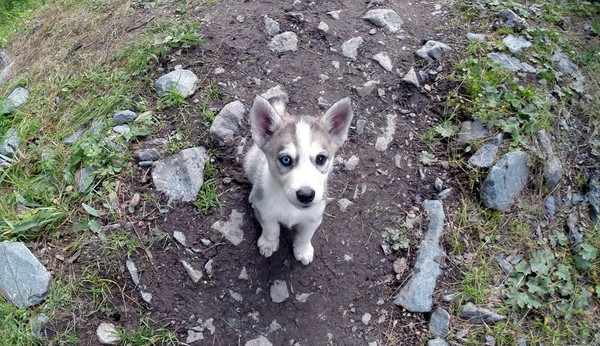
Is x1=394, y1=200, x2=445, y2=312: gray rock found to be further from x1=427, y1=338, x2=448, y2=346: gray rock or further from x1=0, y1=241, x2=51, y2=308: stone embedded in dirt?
x1=0, y1=241, x2=51, y2=308: stone embedded in dirt

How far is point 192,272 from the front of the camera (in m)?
3.47

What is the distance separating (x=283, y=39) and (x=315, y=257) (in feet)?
8.32

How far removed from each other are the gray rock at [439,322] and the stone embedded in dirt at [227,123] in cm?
241

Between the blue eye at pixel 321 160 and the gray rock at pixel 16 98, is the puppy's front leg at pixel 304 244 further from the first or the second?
the gray rock at pixel 16 98

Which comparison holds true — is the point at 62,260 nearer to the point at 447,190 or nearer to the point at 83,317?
the point at 83,317

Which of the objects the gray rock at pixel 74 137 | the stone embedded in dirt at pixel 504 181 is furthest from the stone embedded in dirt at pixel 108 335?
the stone embedded in dirt at pixel 504 181

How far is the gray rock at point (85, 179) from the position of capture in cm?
380

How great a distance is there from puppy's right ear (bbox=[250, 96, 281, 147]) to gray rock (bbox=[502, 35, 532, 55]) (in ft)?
10.8

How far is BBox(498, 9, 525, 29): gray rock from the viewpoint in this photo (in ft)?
17.1

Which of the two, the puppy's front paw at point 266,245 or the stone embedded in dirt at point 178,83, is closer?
the puppy's front paw at point 266,245

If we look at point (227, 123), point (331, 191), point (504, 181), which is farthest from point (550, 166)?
point (227, 123)

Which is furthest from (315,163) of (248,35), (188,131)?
(248,35)

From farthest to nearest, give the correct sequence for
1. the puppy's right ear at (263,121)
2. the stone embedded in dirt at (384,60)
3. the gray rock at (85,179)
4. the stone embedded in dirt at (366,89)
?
1. the stone embedded in dirt at (384,60)
2. the stone embedded in dirt at (366,89)
3. the gray rock at (85,179)
4. the puppy's right ear at (263,121)

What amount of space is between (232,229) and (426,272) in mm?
1706
